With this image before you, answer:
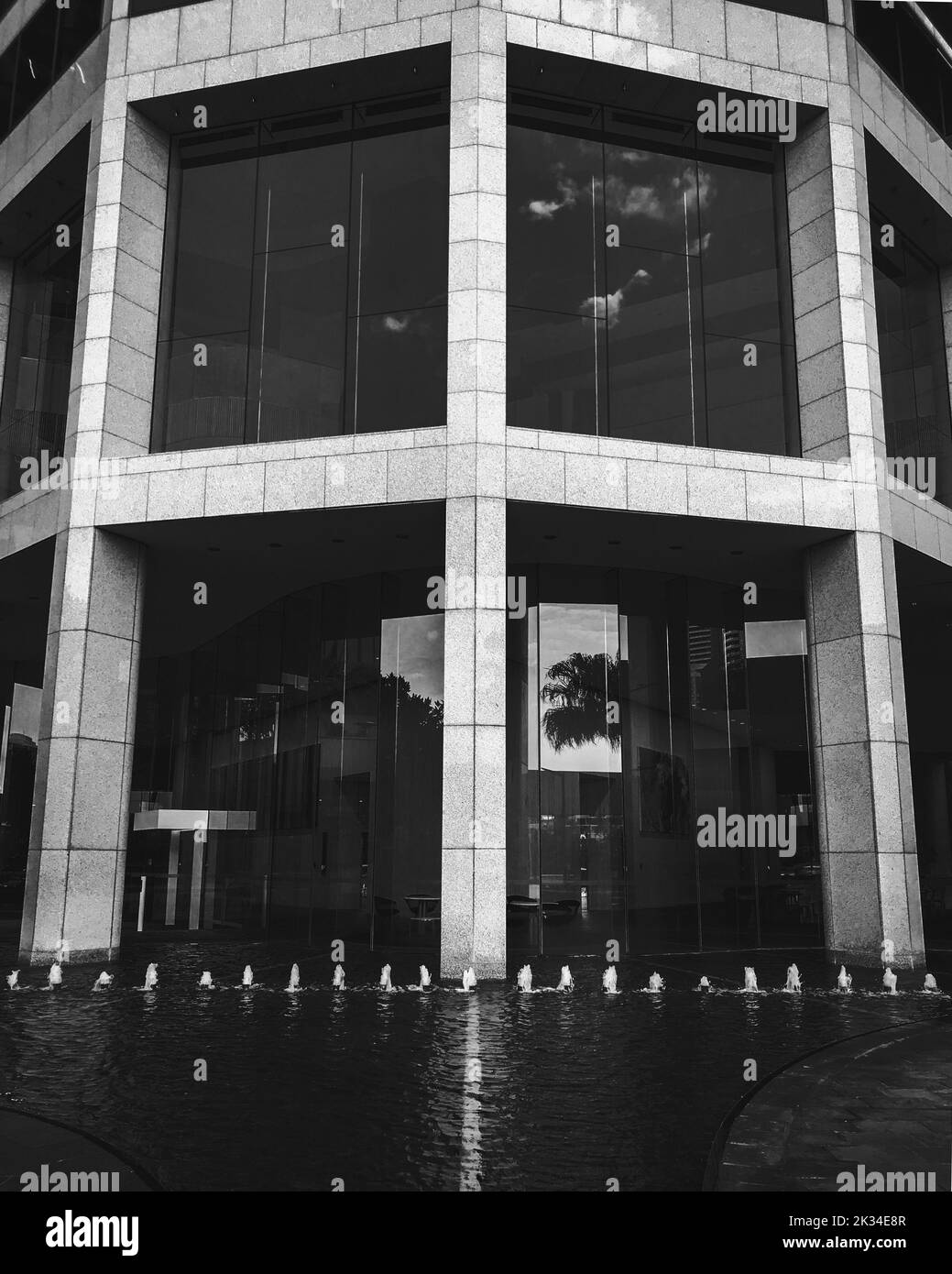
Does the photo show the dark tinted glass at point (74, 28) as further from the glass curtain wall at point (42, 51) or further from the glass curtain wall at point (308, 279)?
the glass curtain wall at point (308, 279)

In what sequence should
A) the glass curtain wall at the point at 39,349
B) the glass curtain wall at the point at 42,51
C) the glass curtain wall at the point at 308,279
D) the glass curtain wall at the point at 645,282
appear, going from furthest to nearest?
the glass curtain wall at the point at 39,349 → the glass curtain wall at the point at 42,51 → the glass curtain wall at the point at 308,279 → the glass curtain wall at the point at 645,282

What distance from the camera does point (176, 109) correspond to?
18.3 meters

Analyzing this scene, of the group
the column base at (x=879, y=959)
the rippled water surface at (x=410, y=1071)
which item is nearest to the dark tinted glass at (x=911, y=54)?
the column base at (x=879, y=959)

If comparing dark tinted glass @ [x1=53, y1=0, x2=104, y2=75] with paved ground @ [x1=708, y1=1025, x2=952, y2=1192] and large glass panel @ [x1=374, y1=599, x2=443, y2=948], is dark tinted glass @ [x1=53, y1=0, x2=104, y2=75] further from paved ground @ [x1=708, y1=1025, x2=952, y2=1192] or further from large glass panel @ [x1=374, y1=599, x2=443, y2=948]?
paved ground @ [x1=708, y1=1025, x2=952, y2=1192]

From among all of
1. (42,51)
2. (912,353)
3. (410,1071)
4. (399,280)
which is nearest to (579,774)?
(399,280)

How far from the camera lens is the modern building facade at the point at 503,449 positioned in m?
15.8

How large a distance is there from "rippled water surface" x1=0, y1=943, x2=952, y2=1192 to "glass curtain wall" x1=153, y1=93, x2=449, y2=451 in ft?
30.7

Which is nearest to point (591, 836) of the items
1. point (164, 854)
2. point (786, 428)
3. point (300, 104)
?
point (786, 428)

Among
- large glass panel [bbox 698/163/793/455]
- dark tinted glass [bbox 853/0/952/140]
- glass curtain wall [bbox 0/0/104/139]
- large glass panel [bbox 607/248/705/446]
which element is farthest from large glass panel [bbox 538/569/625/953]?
glass curtain wall [bbox 0/0/104/139]

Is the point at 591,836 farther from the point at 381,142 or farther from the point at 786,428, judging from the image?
the point at 381,142

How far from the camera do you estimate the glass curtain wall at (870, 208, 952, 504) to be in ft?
67.2

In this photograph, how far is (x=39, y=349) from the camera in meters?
22.3

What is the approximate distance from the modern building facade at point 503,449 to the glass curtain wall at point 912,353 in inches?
5.6
